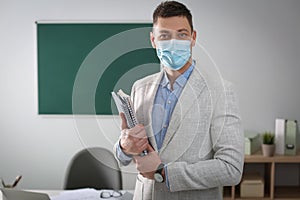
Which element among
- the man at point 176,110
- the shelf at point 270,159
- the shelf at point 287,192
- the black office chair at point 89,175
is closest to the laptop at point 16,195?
the man at point 176,110

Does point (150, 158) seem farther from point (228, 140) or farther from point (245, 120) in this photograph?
point (245, 120)

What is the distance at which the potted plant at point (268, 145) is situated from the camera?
321 cm

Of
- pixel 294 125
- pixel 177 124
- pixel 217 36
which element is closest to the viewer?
pixel 177 124

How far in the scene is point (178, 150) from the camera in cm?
100

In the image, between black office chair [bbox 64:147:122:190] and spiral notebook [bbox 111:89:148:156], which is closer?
spiral notebook [bbox 111:89:148:156]

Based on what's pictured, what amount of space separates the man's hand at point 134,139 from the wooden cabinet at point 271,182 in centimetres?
233

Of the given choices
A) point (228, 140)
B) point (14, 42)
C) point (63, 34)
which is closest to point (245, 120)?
point (63, 34)

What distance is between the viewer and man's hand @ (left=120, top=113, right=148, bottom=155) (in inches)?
37.9

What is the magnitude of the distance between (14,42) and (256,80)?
1.89m

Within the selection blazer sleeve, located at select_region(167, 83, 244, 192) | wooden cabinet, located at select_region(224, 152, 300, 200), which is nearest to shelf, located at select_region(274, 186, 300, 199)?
wooden cabinet, located at select_region(224, 152, 300, 200)

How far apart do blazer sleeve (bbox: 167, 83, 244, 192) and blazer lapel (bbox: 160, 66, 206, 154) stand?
150 millimetres

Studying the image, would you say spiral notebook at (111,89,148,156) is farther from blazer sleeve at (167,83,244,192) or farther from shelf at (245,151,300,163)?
shelf at (245,151,300,163)

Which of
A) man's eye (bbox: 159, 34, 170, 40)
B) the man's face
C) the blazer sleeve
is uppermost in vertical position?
the man's face

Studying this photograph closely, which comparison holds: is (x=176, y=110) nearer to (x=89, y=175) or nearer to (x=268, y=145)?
(x=89, y=175)
